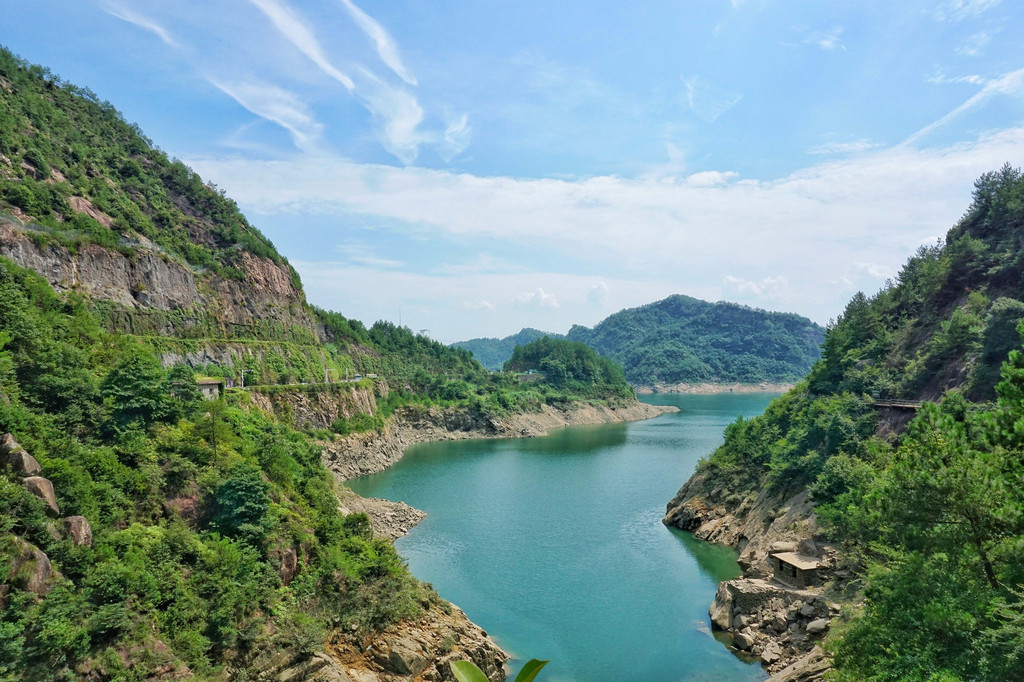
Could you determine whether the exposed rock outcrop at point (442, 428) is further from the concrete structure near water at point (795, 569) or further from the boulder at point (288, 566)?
the concrete structure near water at point (795, 569)

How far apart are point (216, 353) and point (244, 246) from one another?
20.1 m

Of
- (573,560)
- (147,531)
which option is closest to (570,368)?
(573,560)

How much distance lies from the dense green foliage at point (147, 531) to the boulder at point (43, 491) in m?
0.38

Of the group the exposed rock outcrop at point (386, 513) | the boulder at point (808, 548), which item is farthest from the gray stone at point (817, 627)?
the exposed rock outcrop at point (386, 513)

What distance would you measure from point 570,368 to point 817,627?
9751cm

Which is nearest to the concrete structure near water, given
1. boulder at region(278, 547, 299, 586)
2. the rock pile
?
the rock pile

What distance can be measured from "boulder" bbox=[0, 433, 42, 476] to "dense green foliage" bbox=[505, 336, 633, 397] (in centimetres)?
9938

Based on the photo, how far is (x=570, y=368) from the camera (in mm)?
119250

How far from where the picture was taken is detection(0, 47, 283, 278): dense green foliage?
42.6 m

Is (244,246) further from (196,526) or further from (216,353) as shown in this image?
(196,526)

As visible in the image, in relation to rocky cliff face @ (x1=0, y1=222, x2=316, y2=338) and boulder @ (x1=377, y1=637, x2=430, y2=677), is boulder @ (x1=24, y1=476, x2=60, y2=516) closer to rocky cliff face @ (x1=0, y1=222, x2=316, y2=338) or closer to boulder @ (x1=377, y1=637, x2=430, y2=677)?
boulder @ (x1=377, y1=637, x2=430, y2=677)

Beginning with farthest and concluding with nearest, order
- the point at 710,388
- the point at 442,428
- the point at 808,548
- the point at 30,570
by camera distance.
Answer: the point at 710,388 < the point at 442,428 < the point at 808,548 < the point at 30,570

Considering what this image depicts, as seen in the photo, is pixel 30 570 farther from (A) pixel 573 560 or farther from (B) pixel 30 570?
(A) pixel 573 560

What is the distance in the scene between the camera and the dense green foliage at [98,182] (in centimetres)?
4262
